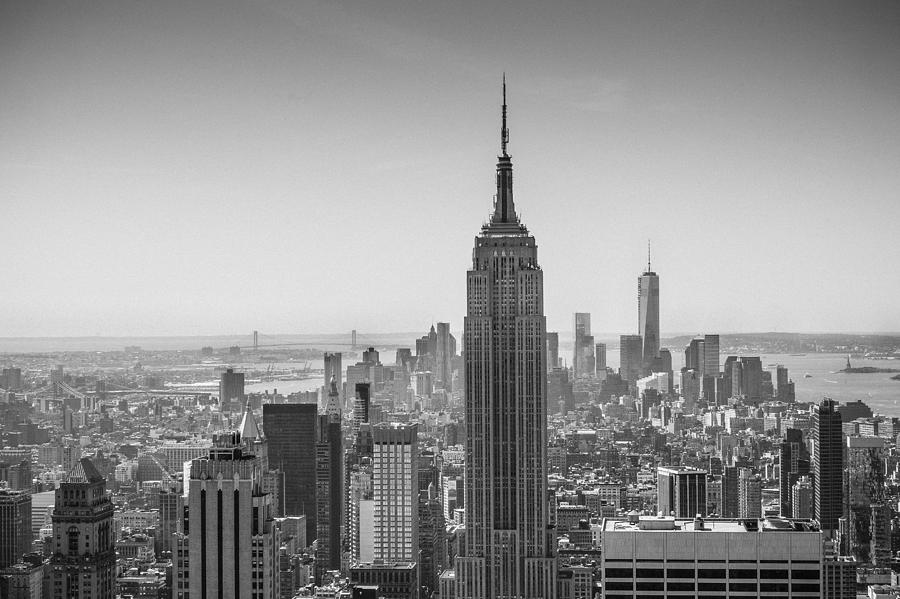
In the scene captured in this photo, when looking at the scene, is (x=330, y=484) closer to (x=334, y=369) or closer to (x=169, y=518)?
(x=334, y=369)

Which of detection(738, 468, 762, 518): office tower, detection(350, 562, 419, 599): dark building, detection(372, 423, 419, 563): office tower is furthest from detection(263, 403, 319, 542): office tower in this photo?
detection(738, 468, 762, 518): office tower

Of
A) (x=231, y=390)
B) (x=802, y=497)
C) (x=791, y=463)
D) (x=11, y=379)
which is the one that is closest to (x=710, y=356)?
(x=791, y=463)

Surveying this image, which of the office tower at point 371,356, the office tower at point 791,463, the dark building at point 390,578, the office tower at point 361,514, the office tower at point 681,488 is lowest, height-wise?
the dark building at point 390,578

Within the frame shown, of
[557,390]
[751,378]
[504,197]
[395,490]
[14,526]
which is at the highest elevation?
[504,197]

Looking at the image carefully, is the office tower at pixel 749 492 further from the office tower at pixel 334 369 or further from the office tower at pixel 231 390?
the office tower at pixel 231 390

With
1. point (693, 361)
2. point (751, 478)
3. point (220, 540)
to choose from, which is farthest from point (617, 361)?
point (220, 540)

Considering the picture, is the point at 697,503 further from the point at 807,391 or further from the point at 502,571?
the point at 502,571

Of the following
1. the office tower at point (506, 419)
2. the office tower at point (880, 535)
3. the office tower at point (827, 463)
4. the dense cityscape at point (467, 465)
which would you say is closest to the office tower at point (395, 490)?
the dense cityscape at point (467, 465)
